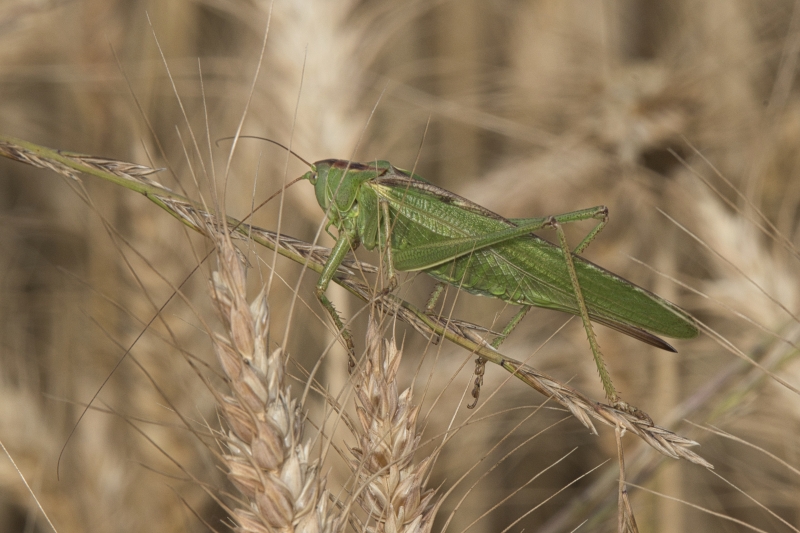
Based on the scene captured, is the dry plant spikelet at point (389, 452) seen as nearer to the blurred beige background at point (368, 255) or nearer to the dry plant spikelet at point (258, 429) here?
the dry plant spikelet at point (258, 429)

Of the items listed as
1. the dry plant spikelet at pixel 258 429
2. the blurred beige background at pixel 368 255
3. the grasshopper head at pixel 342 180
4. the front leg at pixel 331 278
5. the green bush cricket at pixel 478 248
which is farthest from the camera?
the blurred beige background at pixel 368 255

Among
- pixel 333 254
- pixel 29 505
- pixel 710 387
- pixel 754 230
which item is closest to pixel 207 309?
pixel 29 505

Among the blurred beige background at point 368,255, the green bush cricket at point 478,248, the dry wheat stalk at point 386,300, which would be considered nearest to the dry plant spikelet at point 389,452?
the dry wheat stalk at point 386,300

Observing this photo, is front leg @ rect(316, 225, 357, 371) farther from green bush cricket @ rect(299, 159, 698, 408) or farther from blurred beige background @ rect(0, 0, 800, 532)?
blurred beige background @ rect(0, 0, 800, 532)

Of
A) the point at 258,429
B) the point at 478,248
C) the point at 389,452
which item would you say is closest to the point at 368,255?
the point at 478,248

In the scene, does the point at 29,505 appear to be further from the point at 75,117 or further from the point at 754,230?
the point at 754,230
